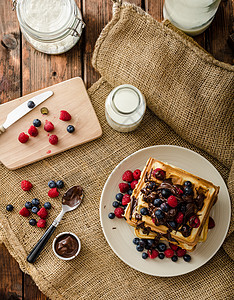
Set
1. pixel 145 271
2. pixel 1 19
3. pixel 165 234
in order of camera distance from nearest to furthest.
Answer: pixel 165 234 < pixel 145 271 < pixel 1 19

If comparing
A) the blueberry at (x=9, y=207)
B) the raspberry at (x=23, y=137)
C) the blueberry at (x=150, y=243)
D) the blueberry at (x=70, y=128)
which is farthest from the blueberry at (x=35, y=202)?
the blueberry at (x=150, y=243)

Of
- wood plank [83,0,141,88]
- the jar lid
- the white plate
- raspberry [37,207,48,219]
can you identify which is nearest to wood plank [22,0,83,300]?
wood plank [83,0,141,88]

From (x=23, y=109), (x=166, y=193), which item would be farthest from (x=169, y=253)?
(x=23, y=109)

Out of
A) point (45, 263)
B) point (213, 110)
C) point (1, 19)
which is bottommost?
point (45, 263)

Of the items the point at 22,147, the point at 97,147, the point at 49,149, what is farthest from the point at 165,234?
the point at 22,147

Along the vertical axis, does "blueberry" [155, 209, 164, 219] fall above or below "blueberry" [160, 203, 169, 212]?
below

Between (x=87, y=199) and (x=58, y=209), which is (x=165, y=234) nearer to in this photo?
(x=87, y=199)

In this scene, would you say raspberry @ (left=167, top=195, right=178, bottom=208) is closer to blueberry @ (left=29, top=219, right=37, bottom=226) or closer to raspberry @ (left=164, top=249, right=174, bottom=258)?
raspberry @ (left=164, top=249, right=174, bottom=258)
